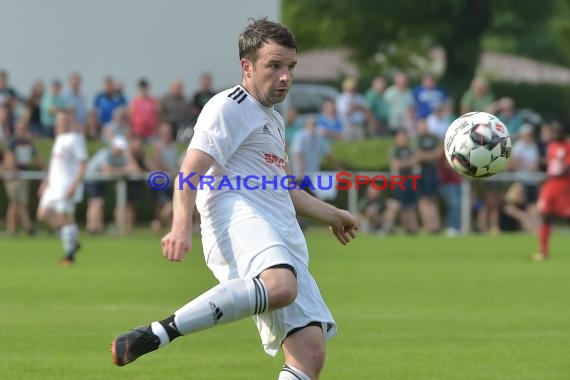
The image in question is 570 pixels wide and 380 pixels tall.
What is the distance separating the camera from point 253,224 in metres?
7.08

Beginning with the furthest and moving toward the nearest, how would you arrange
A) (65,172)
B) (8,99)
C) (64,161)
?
(8,99), (65,172), (64,161)

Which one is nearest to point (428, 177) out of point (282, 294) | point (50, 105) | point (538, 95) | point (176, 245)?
point (50, 105)

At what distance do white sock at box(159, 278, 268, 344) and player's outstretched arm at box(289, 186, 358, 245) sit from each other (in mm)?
1068

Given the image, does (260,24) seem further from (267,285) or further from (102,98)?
(102,98)

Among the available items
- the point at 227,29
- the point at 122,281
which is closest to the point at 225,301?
the point at 122,281

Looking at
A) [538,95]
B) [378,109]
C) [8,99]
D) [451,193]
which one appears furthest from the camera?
[538,95]

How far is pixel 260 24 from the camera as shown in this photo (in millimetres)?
7320

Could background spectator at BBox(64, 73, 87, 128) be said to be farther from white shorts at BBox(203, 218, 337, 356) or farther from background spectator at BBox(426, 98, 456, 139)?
white shorts at BBox(203, 218, 337, 356)

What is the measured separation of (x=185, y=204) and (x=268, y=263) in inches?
20.6

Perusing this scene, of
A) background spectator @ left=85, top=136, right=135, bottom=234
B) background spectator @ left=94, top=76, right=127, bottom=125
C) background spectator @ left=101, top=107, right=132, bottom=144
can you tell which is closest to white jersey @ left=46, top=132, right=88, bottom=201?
background spectator @ left=85, top=136, right=135, bottom=234

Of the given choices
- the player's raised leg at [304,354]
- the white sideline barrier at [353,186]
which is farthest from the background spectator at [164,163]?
the player's raised leg at [304,354]

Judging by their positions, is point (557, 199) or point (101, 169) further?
point (101, 169)

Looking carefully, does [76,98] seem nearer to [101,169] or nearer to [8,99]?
[8,99]

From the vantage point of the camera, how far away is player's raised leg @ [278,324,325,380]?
6992 millimetres
